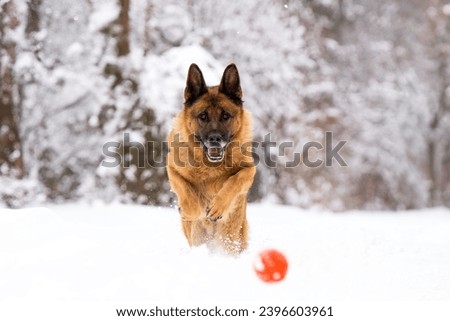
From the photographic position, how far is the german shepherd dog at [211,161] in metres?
5.76

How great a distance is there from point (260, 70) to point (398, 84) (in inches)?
348

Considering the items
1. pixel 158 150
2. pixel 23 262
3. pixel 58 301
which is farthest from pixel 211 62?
pixel 58 301

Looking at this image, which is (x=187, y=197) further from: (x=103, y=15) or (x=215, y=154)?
(x=103, y=15)

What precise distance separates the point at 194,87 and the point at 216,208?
136 centimetres

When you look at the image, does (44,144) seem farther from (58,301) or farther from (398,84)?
(398,84)

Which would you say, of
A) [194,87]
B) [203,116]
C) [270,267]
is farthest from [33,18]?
[270,267]

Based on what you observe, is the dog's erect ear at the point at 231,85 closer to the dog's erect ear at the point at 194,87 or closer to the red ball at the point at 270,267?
the dog's erect ear at the point at 194,87

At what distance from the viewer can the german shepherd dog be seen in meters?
5.76

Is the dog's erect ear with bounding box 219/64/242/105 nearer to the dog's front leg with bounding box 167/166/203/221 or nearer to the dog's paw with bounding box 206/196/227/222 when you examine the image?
the dog's front leg with bounding box 167/166/203/221

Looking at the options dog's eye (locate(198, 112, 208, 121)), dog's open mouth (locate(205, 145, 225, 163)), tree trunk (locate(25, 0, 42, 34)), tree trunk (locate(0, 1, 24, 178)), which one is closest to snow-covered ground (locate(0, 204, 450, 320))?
dog's open mouth (locate(205, 145, 225, 163))

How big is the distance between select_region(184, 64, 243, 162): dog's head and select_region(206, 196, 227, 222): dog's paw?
0.43 meters

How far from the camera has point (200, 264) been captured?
4.86 m

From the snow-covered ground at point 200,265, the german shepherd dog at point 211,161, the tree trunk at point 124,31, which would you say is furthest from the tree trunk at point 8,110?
the german shepherd dog at point 211,161

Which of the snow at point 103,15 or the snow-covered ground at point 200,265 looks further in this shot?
the snow at point 103,15
